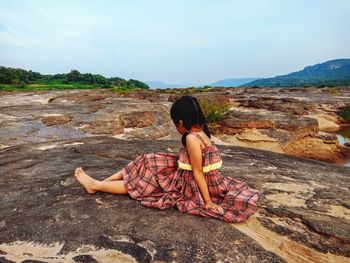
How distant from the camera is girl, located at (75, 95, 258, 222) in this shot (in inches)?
190

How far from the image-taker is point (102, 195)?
17.6ft

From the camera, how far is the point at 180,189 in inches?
203

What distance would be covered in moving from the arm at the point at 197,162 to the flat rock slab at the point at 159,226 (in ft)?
1.13

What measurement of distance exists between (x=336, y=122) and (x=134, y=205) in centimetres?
2340

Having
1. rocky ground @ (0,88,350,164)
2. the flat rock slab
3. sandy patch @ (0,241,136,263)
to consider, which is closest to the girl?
the flat rock slab

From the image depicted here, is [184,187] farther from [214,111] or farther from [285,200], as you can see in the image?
[214,111]

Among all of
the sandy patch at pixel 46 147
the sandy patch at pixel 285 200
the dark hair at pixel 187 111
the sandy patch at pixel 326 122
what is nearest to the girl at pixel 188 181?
the dark hair at pixel 187 111

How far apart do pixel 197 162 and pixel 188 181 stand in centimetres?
34

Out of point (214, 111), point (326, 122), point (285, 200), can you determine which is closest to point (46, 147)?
point (285, 200)

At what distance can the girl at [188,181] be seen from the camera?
4.83m

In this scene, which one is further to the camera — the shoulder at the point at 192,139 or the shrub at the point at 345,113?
the shrub at the point at 345,113

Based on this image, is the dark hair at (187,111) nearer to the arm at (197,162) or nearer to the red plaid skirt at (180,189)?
the arm at (197,162)

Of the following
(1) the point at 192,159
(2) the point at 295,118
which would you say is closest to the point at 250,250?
(1) the point at 192,159

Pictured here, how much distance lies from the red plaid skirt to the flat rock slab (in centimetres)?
11
